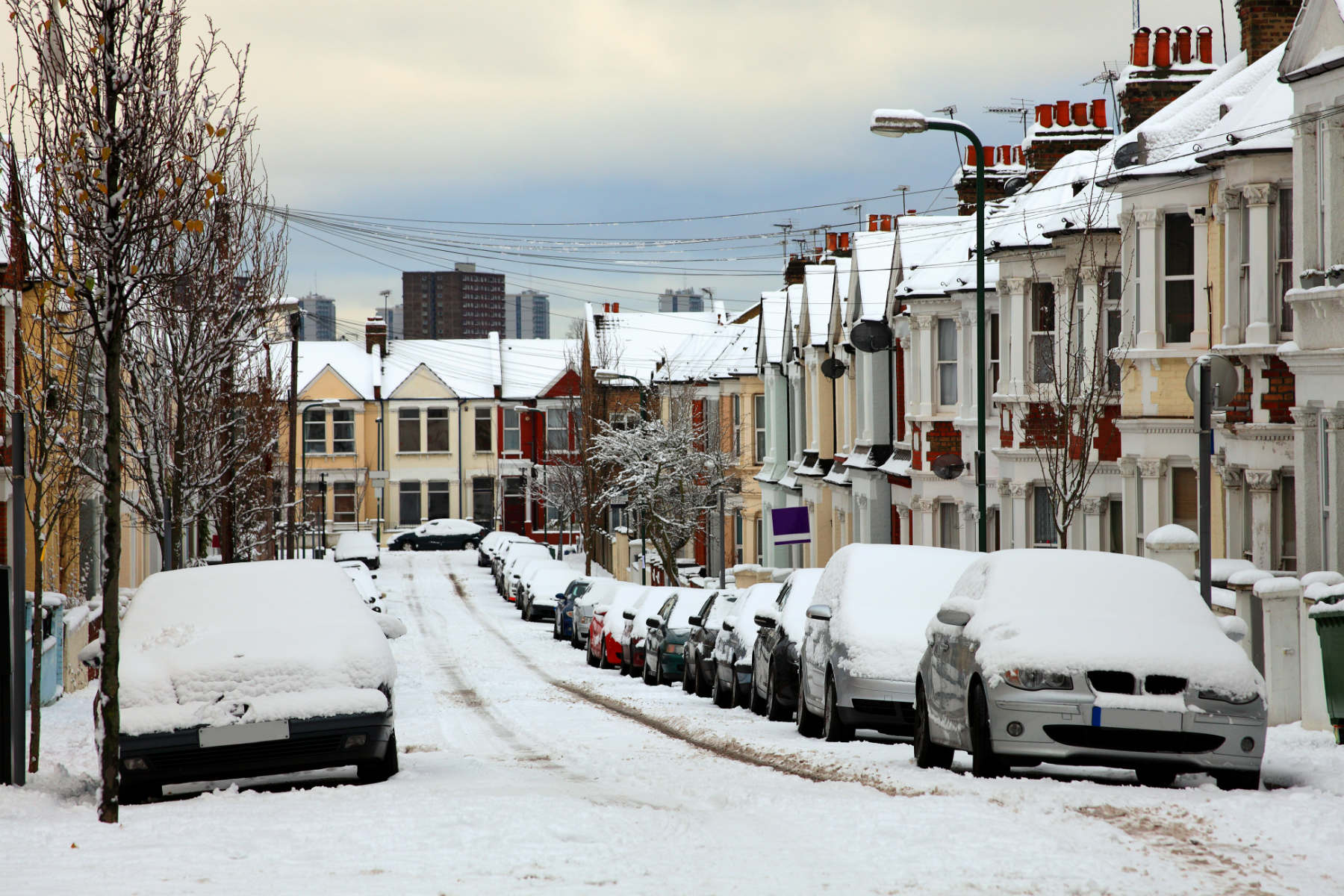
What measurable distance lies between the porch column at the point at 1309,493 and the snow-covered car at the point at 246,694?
10.0m

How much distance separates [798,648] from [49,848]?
9854mm

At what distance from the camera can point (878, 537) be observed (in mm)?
35031

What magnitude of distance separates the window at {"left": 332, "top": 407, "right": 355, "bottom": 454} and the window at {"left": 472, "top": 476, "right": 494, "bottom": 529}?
283 inches

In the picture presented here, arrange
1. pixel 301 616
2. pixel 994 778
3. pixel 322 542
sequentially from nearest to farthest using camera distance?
pixel 994 778 → pixel 301 616 → pixel 322 542

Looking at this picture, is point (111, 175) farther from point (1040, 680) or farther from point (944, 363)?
point (944, 363)

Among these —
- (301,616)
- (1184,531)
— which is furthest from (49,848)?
(1184,531)

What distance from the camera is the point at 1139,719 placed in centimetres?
960

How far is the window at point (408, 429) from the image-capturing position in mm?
85875

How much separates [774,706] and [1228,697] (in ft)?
26.8

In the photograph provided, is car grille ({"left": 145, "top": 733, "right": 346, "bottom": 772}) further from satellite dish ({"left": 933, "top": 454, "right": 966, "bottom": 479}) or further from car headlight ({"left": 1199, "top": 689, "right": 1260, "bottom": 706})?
satellite dish ({"left": 933, "top": 454, "right": 966, "bottom": 479})

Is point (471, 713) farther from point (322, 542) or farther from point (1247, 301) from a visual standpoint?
point (322, 542)

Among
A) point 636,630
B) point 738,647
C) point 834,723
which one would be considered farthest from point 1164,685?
point 636,630

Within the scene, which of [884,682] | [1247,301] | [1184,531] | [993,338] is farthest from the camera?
[993,338]

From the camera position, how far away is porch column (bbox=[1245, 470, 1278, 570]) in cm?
1838
